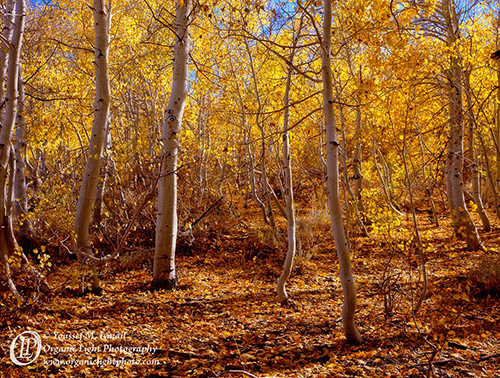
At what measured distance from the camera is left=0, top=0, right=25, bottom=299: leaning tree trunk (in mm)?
4281

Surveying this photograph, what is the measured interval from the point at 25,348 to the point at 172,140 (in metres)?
2.86

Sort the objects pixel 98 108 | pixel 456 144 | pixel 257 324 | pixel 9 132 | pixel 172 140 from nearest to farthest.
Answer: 1. pixel 9 132
2. pixel 98 108
3. pixel 257 324
4. pixel 172 140
5. pixel 456 144

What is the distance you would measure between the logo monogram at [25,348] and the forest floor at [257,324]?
0.06m

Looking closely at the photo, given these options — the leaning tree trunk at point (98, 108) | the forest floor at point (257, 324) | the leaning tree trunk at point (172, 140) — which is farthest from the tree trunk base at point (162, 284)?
the leaning tree trunk at point (98, 108)

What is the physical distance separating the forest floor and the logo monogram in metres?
0.06

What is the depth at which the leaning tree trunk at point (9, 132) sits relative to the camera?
428 cm

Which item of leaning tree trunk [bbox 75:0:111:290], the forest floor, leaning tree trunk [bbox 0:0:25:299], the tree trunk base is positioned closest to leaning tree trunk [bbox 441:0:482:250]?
the forest floor

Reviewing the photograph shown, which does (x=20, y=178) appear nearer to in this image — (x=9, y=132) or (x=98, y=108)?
(x=9, y=132)

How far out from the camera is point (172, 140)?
17.1 ft

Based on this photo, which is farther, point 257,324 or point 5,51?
point 257,324

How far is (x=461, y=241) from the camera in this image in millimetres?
8562

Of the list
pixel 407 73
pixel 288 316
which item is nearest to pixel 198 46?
pixel 407 73

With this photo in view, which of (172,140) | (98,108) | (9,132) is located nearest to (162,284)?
(172,140)

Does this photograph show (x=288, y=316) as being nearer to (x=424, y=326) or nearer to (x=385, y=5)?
(x=424, y=326)
